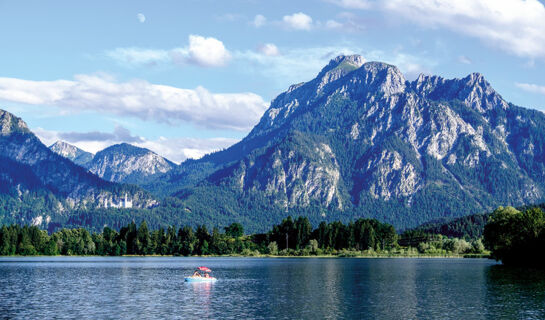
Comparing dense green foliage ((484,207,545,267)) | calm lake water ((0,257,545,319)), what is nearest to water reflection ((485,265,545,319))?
calm lake water ((0,257,545,319))

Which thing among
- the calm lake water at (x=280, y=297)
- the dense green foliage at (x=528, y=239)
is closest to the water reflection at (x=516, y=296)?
the calm lake water at (x=280, y=297)

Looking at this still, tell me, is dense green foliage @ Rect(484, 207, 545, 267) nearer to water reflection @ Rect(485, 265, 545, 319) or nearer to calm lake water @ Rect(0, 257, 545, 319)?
calm lake water @ Rect(0, 257, 545, 319)

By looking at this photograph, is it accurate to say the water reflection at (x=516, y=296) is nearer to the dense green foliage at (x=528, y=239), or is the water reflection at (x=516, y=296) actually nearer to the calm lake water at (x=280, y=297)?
the calm lake water at (x=280, y=297)

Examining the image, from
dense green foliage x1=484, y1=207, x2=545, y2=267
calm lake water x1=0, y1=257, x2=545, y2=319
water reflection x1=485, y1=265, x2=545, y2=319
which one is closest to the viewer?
water reflection x1=485, y1=265, x2=545, y2=319

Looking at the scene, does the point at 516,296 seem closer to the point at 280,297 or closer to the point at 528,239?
the point at 280,297

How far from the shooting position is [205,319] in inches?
3317

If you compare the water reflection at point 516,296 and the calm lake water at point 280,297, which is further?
the calm lake water at point 280,297

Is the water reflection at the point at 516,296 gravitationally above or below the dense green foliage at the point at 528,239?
below

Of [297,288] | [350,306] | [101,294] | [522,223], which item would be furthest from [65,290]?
[522,223]

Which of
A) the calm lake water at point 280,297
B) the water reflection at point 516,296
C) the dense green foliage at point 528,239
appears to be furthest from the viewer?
the dense green foliage at point 528,239

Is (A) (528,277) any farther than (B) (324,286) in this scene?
Yes

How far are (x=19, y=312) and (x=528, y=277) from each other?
106882mm

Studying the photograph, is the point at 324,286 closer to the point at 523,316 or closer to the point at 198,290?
the point at 198,290

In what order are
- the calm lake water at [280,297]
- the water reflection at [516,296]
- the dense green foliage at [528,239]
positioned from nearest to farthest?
the water reflection at [516,296] < the calm lake water at [280,297] < the dense green foliage at [528,239]
